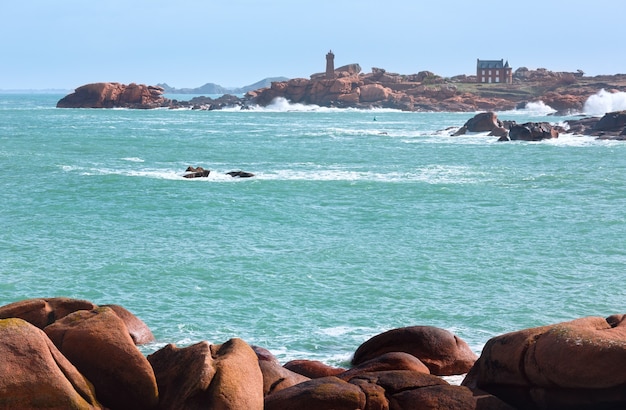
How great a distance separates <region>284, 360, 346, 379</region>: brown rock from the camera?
52.5 ft

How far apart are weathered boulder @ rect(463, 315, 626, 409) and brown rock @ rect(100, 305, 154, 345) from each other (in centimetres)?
842

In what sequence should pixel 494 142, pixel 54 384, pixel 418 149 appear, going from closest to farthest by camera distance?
pixel 54 384 → pixel 418 149 → pixel 494 142

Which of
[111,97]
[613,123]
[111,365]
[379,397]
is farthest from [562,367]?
[111,97]

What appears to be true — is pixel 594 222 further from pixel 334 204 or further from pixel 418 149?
pixel 418 149

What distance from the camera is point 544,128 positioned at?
85375 millimetres

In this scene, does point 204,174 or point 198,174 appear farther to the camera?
point 204,174

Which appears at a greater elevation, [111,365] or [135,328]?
[111,365]

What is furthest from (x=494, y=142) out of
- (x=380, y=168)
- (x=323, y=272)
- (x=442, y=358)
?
(x=442, y=358)

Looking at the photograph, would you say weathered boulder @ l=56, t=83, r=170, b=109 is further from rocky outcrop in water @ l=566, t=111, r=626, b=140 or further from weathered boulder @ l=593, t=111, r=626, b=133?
weathered boulder @ l=593, t=111, r=626, b=133

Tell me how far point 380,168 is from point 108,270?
115 ft

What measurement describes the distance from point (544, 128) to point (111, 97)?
116849 mm

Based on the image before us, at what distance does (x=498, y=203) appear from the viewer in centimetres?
4116

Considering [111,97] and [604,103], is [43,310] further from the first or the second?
[111,97]

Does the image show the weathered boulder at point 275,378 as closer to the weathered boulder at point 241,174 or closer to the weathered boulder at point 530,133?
the weathered boulder at point 241,174
